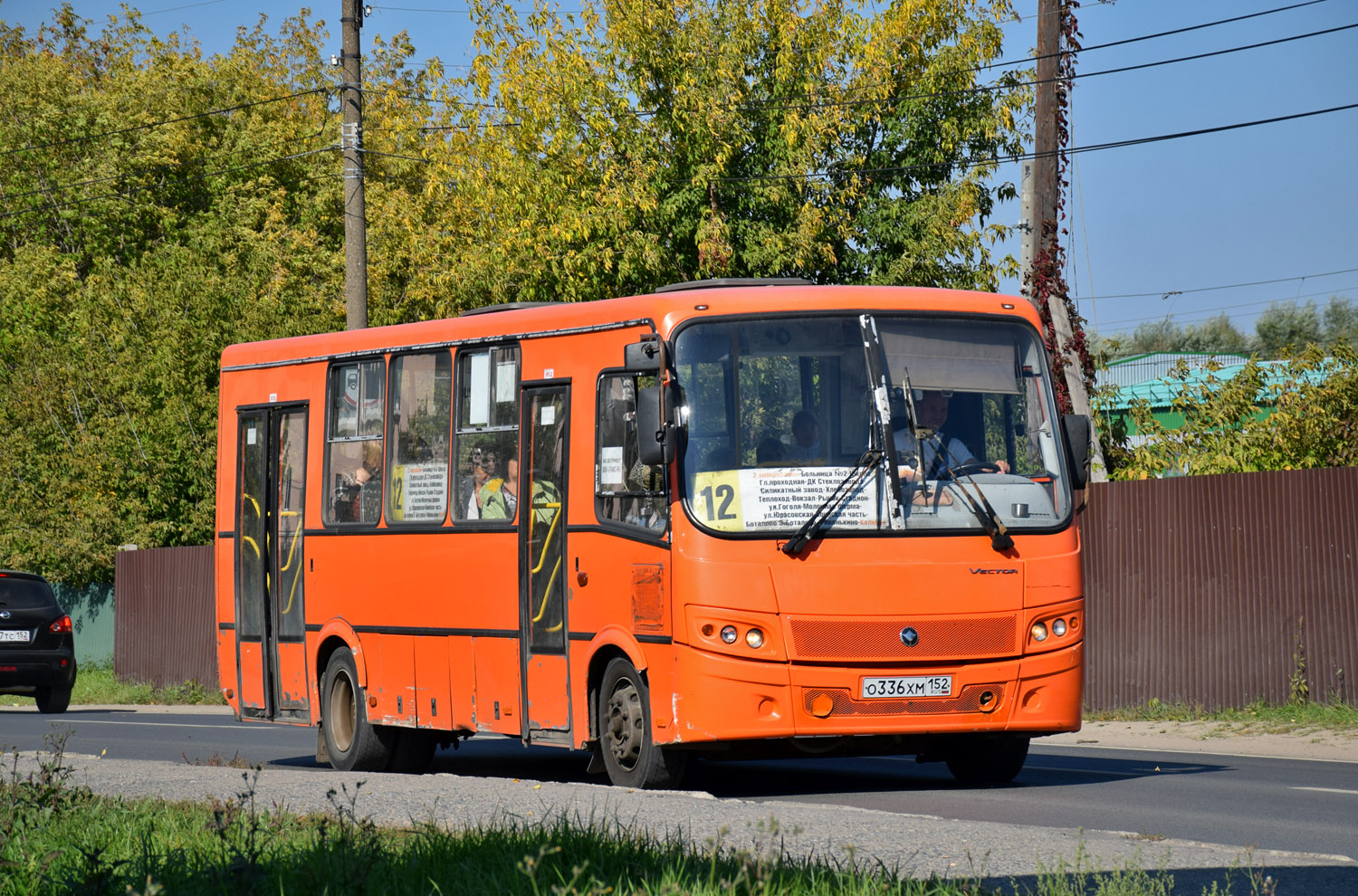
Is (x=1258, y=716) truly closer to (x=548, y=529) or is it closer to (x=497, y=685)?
(x=497, y=685)

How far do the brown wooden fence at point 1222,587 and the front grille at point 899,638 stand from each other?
22.5 feet

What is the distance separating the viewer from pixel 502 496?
1290 centimetres

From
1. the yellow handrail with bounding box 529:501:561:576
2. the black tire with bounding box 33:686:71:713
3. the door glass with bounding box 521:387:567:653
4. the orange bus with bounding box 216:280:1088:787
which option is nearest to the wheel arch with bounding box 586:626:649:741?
the orange bus with bounding box 216:280:1088:787

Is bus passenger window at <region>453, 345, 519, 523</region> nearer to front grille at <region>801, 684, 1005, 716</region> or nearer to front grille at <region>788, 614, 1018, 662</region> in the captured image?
front grille at <region>788, 614, 1018, 662</region>

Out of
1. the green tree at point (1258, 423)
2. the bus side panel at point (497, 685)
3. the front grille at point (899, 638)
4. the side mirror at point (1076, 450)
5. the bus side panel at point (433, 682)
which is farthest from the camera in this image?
the green tree at point (1258, 423)

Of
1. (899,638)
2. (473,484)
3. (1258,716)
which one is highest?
(473,484)

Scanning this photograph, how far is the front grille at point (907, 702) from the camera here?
35.4ft

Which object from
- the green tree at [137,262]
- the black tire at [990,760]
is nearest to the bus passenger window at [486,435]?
the black tire at [990,760]

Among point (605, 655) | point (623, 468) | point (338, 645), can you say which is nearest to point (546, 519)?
point (623, 468)

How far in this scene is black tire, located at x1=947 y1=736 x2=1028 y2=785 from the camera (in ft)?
39.8

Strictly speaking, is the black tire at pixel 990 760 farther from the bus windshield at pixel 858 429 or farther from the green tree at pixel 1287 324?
the green tree at pixel 1287 324

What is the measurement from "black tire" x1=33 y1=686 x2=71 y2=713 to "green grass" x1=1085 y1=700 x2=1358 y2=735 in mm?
15125

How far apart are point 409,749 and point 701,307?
4992mm

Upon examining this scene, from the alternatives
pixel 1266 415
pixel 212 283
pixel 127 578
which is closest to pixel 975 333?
pixel 1266 415
